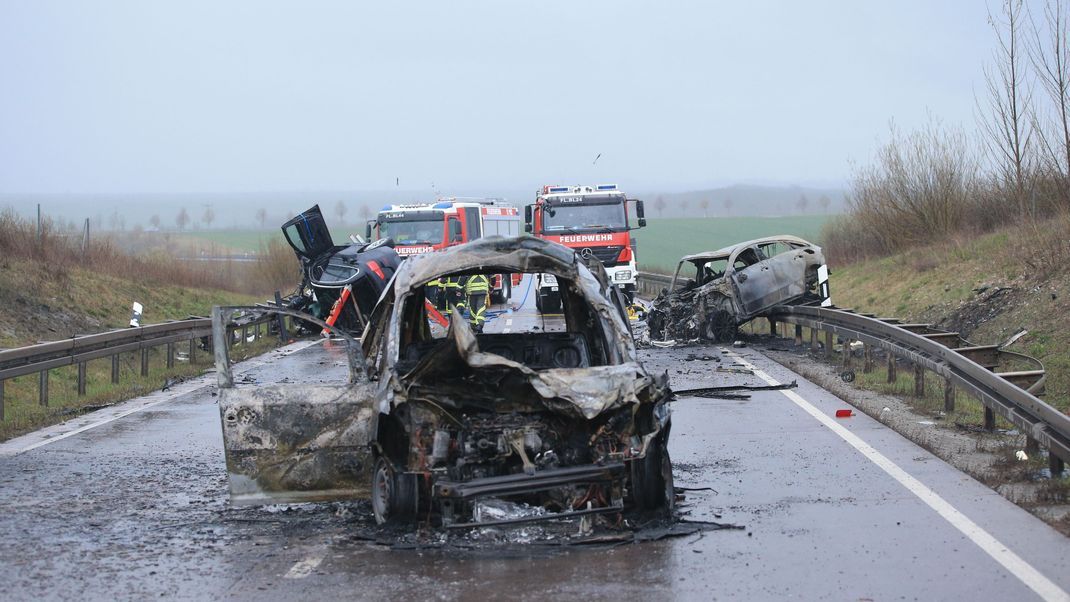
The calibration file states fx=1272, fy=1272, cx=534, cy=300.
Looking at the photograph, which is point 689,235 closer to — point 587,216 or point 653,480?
point 587,216

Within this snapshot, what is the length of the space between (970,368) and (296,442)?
238 inches

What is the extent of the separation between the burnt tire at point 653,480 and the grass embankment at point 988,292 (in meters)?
6.29

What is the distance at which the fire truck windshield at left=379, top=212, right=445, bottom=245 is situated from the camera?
1265 inches

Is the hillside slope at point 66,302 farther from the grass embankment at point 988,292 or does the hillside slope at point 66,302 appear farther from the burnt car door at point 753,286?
the grass embankment at point 988,292

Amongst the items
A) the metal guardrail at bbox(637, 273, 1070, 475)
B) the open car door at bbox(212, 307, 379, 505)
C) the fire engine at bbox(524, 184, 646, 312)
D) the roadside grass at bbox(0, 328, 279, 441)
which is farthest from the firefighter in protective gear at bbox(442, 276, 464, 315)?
the open car door at bbox(212, 307, 379, 505)

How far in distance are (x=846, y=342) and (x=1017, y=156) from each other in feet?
25.9

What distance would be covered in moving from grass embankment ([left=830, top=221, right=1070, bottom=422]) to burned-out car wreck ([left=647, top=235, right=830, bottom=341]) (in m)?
2.50

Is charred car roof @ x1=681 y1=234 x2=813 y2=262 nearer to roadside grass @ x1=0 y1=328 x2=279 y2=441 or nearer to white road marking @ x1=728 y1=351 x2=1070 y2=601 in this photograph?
roadside grass @ x1=0 y1=328 x2=279 y2=441

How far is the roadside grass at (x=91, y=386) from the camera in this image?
14.0 meters

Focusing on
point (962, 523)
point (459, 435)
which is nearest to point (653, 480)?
point (459, 435)

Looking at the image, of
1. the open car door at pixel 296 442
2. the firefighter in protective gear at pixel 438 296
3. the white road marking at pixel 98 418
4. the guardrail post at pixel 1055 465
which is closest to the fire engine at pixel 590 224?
the firefighter in protective gear at pixel 438 296

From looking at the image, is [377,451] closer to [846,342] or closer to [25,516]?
[25,516]

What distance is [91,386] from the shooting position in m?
18.5

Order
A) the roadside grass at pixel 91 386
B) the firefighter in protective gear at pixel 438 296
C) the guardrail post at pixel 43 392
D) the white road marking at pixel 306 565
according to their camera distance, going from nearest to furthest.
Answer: the white road marking at pixel 306 565, the roadside grass at pixel 91 386, the guardrail post at pixel 43 392, the firefighter in protective gear at pixel 438 296
